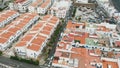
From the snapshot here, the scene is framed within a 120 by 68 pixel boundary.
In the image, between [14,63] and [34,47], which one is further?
[34,47]

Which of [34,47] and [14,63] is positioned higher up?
[34,47]

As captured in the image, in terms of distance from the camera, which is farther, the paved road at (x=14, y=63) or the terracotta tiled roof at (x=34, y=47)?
the terracotta tiled roof at (x=34, y=47)

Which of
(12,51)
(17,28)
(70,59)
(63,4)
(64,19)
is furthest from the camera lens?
(63,4)

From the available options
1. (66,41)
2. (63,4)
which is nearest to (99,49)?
(66,41)

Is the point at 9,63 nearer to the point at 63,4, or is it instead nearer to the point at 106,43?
the point at 106,43

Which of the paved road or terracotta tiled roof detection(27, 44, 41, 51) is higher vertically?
terracotta tiled roof detection(27, 44, 41, 51)

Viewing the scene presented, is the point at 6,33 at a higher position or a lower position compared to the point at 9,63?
higher

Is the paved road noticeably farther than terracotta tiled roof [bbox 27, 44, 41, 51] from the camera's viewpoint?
No

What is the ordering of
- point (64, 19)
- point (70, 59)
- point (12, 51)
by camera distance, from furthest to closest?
point (64, 19)
point (12, 51)
point (70, 59)

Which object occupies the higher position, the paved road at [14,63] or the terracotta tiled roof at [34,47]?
the terracotta tiled roof at [34,47]

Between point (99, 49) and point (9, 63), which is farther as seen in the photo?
point (99, 49)
